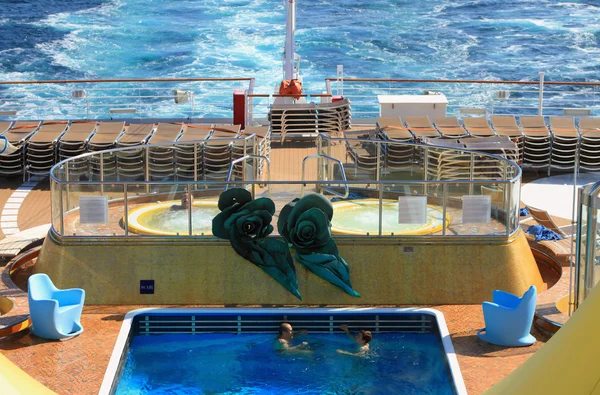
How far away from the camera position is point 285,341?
933 centimetres

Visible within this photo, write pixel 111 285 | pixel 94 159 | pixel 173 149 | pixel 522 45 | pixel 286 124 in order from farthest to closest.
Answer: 1. pixel 522 45
2. pixel 286 124
3. pixel 173 149
4. pixel 94 159
5. pixel 111 285

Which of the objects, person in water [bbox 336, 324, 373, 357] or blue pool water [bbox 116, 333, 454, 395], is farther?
person in water [bbox 336, 324, 373, 357]

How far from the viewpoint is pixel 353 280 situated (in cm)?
995

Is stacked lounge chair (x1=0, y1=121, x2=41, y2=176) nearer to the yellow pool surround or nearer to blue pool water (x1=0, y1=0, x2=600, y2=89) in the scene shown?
the yellow pool surround

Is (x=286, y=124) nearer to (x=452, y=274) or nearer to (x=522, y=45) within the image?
(x=452, y=274)

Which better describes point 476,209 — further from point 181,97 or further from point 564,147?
point 181,97

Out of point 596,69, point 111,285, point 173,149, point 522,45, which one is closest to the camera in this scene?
point 111,285

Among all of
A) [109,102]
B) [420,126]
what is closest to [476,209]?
[420,126]

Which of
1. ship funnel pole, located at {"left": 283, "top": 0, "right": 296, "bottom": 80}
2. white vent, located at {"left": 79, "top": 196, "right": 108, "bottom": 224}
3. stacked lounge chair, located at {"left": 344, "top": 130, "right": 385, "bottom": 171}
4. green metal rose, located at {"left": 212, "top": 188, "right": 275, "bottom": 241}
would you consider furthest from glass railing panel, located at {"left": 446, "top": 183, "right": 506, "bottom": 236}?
ship funnel pole, located at {"left": 283, "top": 0, "right": 296, "bottom": 80}

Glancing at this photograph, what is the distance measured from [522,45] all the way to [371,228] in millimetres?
28595

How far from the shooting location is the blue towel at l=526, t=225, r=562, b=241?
11.2 m

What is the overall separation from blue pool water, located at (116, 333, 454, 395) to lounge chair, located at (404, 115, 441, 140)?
5.80 meters

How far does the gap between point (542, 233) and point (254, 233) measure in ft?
11.5

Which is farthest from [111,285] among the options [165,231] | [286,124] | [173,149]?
[286,124]
